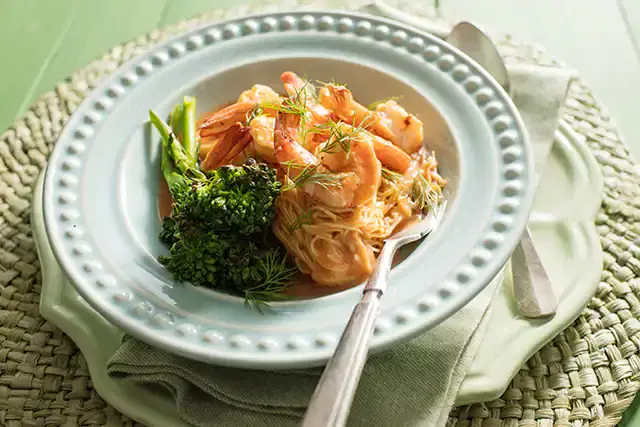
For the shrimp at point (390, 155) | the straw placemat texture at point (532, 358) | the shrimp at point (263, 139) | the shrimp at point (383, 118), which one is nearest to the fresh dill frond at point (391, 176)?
the shrimp at point (390, 155)

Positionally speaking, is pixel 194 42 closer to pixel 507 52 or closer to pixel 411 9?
pixel 411 9

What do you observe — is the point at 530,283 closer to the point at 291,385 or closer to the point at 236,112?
the point at 291,385

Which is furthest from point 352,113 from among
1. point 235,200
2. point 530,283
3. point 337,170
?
point 530,283

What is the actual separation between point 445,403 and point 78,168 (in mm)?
1430

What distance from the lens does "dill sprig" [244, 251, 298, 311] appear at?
82.6 inches

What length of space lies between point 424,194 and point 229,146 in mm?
686

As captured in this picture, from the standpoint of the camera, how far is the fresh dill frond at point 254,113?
2.49 meters

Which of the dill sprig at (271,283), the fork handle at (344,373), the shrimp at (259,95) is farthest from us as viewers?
the shrimp at (259,95)

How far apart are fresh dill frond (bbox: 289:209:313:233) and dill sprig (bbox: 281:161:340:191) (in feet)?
0.37

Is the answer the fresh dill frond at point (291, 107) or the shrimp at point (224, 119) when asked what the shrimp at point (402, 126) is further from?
the shrimp at point (224, 119)

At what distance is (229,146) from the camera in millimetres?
2428

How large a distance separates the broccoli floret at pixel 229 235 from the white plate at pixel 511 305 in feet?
1.24

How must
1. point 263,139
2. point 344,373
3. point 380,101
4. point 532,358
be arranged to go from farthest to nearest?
point 380,101, point 263,139, point 532,358, point 344,373

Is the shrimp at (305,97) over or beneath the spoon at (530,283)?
over
